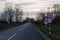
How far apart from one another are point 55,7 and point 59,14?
10592mm

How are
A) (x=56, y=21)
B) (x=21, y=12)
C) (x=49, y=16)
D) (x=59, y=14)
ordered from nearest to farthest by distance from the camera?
(x=49, y=16) → (x=56, y=21) → (x=59, y=14) → (x=21, y=12)

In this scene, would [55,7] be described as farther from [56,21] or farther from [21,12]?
[21,12]

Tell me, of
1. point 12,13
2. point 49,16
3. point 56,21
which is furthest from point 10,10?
point 49,16

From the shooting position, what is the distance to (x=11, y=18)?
138 m

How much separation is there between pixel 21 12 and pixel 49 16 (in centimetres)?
13752

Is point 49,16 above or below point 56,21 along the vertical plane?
above

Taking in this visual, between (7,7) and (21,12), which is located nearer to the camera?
(7,7)

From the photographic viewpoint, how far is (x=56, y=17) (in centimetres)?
11712

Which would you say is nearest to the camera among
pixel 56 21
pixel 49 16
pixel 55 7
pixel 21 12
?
pixel 49 16

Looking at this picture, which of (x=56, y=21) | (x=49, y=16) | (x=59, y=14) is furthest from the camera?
(x=59, y=14)

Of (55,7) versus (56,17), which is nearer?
(56,17)

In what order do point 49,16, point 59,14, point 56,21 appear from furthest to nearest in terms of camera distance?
1. point 59,14
2. point 56,21
3. point 49,16

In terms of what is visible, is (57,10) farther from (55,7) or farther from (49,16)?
(49,16)

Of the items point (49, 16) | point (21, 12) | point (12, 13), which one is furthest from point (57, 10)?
point (49, 16)
